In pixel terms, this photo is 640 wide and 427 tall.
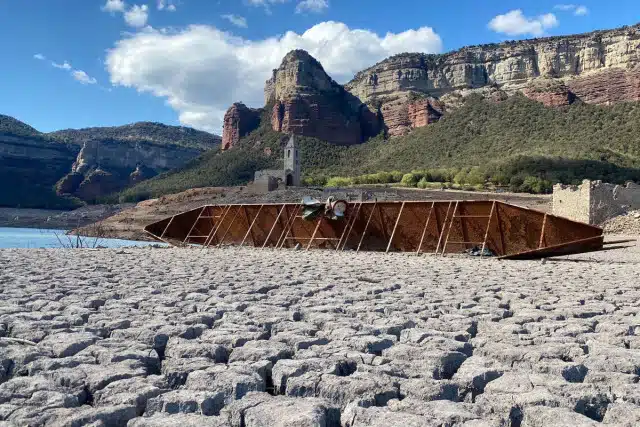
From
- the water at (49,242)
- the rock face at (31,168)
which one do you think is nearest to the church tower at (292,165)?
the water at (49,242)

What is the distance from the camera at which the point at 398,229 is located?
1476cm

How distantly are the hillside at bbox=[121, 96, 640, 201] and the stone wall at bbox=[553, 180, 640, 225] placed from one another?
1657cm

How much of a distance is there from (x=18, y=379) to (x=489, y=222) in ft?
37.4

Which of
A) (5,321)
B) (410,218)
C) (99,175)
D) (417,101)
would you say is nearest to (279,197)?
(410,218)

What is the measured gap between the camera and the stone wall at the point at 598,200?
2692 centimetres

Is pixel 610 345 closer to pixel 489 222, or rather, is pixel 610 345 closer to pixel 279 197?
pixel 489 222

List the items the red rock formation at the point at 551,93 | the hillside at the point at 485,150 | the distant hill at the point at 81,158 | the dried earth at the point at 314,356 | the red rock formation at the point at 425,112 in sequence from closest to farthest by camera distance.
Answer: the dried earth at the point at 314,356 → the hillside at the point at 485,150 → the red rock formation at the point at 551,93 → the red rock formation at the point at 425,112 → the distant hill at the point at 81,158

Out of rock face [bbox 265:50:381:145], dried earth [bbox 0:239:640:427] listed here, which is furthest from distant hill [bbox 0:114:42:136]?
dried earth [bbox 0:239:640:427]

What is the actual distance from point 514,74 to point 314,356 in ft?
343

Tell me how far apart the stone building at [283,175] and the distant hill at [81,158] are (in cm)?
3870

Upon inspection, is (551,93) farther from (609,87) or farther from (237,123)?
(237,123)

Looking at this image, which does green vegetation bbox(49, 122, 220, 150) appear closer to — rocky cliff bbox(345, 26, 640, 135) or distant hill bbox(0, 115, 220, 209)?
distant hill bbox(0, 115, 220, 209)

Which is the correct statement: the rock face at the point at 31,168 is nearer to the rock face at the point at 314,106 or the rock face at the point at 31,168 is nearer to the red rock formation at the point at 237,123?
Answer: the red rock formation at the point at 237,123

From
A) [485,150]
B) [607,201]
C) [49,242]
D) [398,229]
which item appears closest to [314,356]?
[398,229]
